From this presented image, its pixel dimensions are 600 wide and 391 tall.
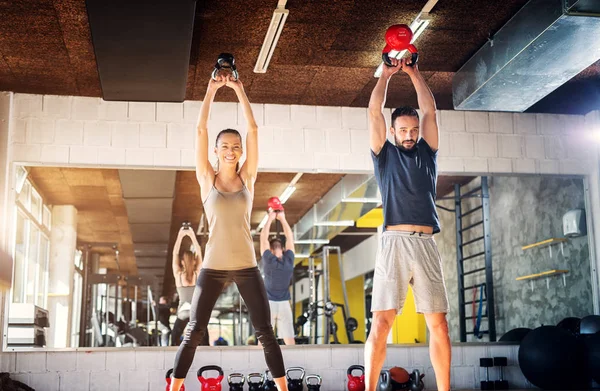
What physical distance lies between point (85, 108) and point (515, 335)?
14.5 ft

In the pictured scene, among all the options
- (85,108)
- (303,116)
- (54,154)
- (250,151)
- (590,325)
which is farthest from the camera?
(303,116)

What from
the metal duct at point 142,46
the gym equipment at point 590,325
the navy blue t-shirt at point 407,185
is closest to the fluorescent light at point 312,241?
the metal duct at point 142,46

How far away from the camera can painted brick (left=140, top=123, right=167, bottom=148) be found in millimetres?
6008

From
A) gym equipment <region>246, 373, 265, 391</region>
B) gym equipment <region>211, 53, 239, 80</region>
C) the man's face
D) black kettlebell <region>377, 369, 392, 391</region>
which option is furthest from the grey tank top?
black kettlebell <region>377, 369, 392, 391</region>

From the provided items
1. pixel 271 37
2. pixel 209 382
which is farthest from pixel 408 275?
pixel 209 382

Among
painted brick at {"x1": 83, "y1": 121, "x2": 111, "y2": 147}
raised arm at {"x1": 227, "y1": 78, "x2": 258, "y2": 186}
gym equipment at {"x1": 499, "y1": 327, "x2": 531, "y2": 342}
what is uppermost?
painted brick at {"x1": 83, "y1": 121, "x2": 111, "y2": 147}

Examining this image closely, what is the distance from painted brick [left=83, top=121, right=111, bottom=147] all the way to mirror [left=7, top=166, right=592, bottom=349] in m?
0.29

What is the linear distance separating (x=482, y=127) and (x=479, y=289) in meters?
2.57

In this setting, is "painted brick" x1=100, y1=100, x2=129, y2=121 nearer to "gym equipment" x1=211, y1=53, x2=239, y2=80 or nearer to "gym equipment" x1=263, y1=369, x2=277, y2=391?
"gym equipment" x1=211, y1=53, x2=239, y2=80

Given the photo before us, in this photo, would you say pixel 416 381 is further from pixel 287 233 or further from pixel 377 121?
pixel 377 121

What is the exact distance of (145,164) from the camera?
6.02m

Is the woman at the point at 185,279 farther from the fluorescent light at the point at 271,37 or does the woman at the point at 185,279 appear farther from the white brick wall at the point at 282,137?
the fluorescent light at the point at 271,37

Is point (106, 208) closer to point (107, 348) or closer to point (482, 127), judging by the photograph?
point (107, 348)

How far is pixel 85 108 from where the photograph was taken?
598cm
